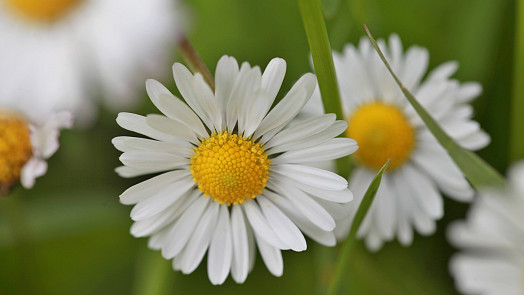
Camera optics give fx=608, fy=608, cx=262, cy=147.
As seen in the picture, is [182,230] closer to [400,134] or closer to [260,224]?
[260,224]

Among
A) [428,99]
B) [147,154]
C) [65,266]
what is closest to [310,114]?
[428,99]

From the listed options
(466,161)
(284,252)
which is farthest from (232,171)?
(284,252)

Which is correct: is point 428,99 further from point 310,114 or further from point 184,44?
point 184,44

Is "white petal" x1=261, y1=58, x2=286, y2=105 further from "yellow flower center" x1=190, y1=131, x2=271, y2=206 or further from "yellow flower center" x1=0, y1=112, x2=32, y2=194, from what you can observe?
"yellow flower center" x1=0, y1=112, x2=32, y2=194

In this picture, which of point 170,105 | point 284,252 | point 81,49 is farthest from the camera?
point 284,252

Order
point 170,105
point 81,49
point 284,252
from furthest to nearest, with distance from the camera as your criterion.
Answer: point 284,252
point 81,49
point 170,105

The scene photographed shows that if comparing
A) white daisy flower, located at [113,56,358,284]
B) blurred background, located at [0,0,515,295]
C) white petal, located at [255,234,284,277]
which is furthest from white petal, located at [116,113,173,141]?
blurred background, located at [0,0,515,295]

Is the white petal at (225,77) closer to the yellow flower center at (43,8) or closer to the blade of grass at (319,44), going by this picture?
the blade of grass at (319,44)
